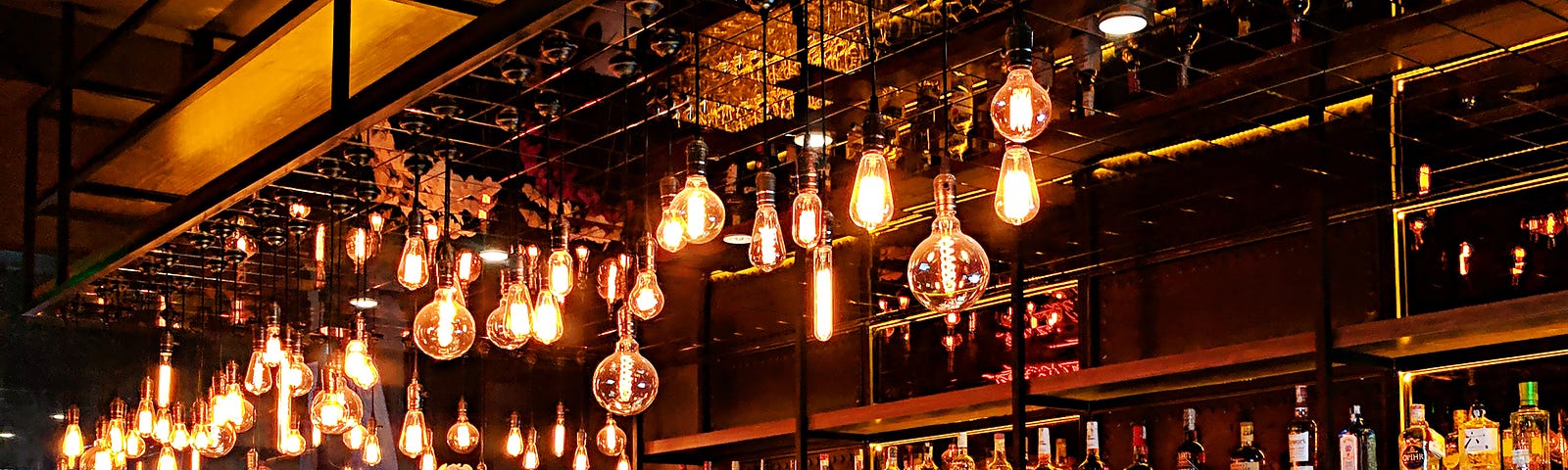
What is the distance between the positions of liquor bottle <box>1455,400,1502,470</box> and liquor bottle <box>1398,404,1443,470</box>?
0.09 m

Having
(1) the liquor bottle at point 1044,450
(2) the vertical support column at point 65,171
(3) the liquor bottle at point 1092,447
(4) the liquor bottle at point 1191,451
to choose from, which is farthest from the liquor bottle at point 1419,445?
(2) the vertical support column at point 65,171

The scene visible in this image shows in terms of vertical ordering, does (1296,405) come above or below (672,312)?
below

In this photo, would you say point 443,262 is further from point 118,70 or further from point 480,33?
point 118,70

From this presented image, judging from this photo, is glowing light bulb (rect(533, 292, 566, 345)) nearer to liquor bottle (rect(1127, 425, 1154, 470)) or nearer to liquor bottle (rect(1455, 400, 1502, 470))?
liquor bottle (rect(1127, 425, 1154, 470))

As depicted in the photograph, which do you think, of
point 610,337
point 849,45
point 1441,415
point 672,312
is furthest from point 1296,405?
point 610,337

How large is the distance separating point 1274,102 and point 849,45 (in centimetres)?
121

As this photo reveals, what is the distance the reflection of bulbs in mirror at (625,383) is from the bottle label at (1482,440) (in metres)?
2.05

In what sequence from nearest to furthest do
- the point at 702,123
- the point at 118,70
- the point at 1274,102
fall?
the point at 1274,102
the point at 702,123
the point at 118,70

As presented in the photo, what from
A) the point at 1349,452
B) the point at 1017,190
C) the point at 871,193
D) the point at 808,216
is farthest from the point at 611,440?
the point at 1017,190

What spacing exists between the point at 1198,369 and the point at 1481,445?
726mm

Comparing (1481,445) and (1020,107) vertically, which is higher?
(1020,107)

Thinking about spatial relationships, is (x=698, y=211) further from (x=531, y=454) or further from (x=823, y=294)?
Answer: (x=531, y=454)

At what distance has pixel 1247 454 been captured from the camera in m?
4.70

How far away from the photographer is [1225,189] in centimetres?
493
